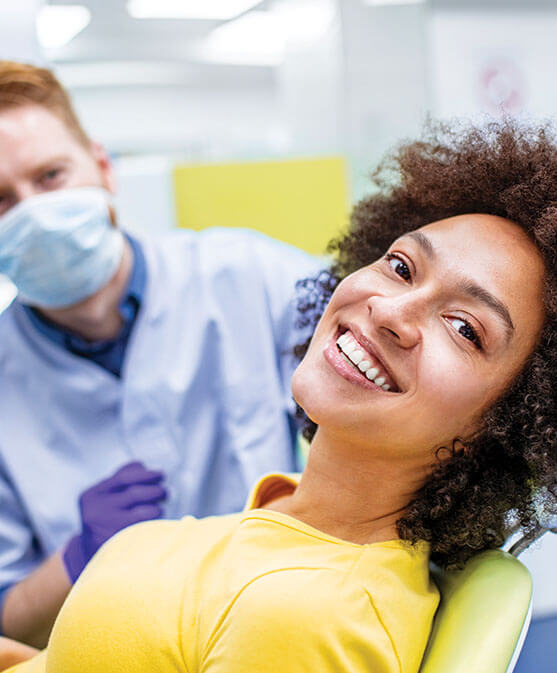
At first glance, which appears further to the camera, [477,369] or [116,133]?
[116,133]

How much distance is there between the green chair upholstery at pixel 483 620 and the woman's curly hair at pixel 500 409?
0.05 m

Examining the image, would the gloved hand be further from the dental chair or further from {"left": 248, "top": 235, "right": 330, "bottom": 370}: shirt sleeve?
the dental chair

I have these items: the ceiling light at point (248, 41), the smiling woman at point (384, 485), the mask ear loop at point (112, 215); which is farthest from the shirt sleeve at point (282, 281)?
the ceiling light at point (248, 41)

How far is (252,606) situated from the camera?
769mm

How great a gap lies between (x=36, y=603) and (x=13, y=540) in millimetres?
164

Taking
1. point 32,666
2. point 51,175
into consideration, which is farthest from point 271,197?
point 32,666

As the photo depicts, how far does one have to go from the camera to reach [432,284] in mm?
880

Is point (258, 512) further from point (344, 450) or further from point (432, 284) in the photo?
point (432, 284)

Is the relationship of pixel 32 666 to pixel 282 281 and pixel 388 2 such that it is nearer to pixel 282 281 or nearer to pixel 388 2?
pixel 282 281

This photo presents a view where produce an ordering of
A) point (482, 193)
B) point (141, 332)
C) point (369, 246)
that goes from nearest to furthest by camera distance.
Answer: point (482, 193), point (369, 246), point (141, 332)

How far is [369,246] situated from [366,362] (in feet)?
1.25

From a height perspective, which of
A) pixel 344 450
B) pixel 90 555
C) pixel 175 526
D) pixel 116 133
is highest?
pixel 344 450

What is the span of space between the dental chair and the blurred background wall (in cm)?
19

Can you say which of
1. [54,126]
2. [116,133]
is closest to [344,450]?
[54,126]
